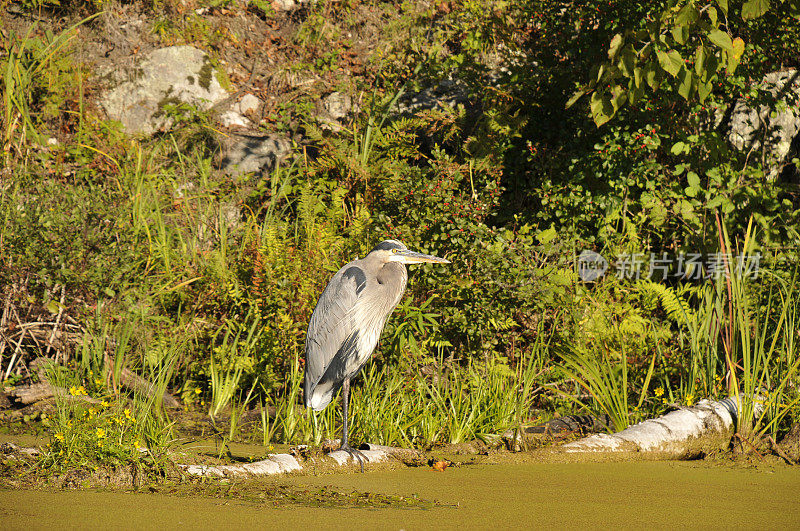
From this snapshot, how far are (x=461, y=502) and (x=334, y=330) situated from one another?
1495 mm

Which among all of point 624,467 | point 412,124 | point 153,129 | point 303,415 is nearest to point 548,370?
point 624,467

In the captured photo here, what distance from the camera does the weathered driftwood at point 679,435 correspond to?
369cm

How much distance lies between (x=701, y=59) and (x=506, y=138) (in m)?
3.38

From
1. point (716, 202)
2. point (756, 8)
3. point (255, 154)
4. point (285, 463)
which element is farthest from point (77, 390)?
point (716, 202)

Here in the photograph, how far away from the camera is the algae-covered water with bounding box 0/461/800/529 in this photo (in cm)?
226

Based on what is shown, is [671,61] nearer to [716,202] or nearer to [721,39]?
[721,39]

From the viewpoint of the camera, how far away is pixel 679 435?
3.79 metres

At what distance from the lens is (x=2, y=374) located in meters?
4.90

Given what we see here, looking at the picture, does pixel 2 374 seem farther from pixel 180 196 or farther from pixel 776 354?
pixel 776 354

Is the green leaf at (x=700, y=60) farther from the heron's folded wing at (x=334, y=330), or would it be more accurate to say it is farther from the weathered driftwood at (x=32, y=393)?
the weathered driftwood at (x=32, y=393)

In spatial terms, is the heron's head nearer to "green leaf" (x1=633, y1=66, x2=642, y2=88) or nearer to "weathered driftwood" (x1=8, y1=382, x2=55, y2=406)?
"green leaf" (x1=633, y1=66, x2=642, y2=88)

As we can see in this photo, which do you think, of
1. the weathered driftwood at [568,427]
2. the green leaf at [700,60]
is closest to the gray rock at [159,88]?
the weathered driftwood at [568,427]

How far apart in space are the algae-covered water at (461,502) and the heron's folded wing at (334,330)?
0.77 m

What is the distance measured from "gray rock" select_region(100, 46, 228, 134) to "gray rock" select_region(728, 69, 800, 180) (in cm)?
548
